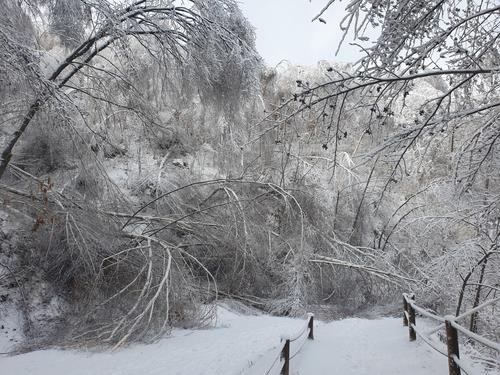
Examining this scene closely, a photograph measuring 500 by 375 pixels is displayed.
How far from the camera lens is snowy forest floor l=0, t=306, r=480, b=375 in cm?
564

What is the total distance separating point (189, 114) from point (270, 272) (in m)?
6.75

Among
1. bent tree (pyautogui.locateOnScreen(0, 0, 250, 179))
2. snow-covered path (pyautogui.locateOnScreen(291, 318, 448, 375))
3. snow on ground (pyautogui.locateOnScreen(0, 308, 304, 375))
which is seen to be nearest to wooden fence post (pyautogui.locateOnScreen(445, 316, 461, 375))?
snow-covered path (pyautogui.locateOnScreen(291, 318, 448, 375))

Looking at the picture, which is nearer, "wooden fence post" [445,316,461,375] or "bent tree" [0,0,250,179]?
"wooden fence post" [445,316,461,375]

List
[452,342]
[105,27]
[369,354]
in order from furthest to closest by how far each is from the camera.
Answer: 1. [369,354]
2. [105,27]
3. [452,342]

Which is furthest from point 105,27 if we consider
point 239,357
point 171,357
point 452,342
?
point 452,342

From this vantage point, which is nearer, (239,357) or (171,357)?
(171,357)

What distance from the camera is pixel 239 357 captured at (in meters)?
6.68

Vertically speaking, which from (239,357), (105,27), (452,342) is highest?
(105,27)

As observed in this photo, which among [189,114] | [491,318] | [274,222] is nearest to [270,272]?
[274,222]

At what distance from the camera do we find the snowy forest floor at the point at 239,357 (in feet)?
18.5

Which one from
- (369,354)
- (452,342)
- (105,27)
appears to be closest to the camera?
(452,342)

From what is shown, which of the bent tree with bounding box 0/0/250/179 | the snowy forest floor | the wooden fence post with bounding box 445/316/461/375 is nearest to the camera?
the wooden fence post with bounding box 445/316/461/375

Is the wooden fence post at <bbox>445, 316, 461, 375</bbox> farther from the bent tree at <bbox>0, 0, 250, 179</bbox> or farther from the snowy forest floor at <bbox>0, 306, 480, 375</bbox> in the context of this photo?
the bent tree at <bbox>0, 0, 250, 179</bbox>

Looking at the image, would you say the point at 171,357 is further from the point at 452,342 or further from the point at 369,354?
the point at 452,342
